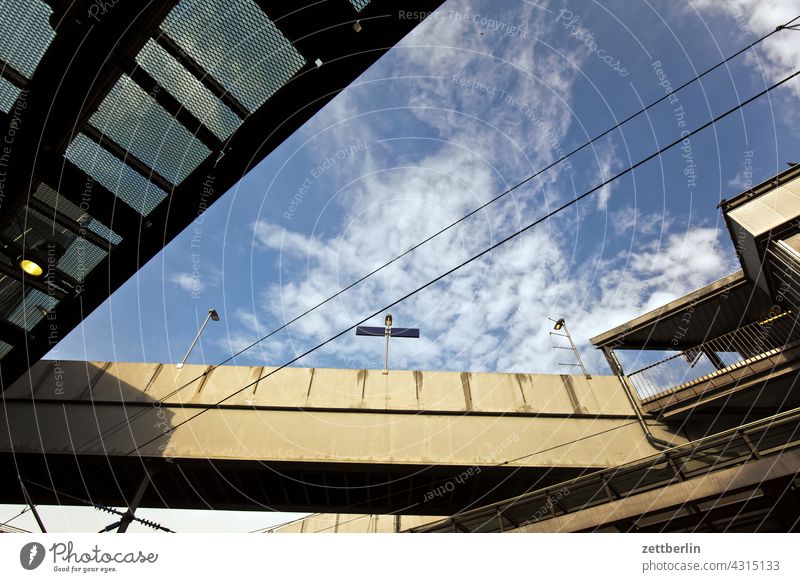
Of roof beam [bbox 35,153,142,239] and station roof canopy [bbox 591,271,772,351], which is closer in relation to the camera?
roof beam [bbox 35,153,142,239]

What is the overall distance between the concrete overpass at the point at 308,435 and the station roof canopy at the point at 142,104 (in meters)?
7.79

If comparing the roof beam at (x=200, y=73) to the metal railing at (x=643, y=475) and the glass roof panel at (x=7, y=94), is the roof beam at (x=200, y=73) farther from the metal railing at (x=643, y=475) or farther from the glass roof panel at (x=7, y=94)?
the metal railing at (x=643, y=475)

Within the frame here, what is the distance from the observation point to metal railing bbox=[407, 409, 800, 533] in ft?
25.7

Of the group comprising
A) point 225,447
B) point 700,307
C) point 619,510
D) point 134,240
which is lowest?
point 619,510

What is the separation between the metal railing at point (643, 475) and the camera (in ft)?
25.7

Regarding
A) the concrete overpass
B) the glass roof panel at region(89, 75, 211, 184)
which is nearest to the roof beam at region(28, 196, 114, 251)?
the glass roof panel at region(89, 75, 211, 184)

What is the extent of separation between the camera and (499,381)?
14.6 meters

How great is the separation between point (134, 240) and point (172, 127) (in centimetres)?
287

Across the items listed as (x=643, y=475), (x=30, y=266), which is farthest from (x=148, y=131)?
(x=643, y=475)

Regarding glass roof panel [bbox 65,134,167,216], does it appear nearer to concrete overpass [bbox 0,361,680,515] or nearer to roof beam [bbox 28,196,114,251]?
roof beam [bbox 28,196,114,251]
